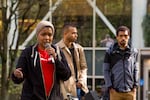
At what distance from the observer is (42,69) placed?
5.15 metres

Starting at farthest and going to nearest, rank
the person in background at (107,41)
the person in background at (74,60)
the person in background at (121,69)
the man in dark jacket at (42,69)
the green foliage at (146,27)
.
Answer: the person in background at (107,41), the green foliage at (146,27), the person in background at (121,69), the person in background at (74,60), the man in dark jacket at (42,69)

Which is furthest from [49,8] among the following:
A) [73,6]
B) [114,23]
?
[114,23]

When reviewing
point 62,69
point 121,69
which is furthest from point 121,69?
point 62,69

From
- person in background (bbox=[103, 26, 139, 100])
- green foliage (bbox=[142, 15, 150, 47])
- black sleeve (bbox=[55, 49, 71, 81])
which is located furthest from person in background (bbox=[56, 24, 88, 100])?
green foliage (bbox=[142, 15, 150, 47])

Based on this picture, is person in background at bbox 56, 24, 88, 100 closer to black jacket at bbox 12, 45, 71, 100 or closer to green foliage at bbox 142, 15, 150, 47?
black jacket at bbox 12, 45, 71, 100

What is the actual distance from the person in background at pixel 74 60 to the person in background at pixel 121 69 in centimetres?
45

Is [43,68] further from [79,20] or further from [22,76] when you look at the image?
[79,20]

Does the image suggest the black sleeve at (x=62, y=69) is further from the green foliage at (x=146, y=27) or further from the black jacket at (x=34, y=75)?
the green foliage at (x=146, y=27)

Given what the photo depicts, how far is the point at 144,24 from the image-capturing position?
1758 cm

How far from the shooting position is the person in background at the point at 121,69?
7.24m

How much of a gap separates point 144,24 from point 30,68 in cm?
1284

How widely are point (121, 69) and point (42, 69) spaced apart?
2369 millimetres

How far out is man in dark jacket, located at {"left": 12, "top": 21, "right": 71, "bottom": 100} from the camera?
5.12 metres

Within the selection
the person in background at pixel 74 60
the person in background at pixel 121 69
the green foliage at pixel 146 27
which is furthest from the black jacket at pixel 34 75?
the green foliage at pixel 146 27
